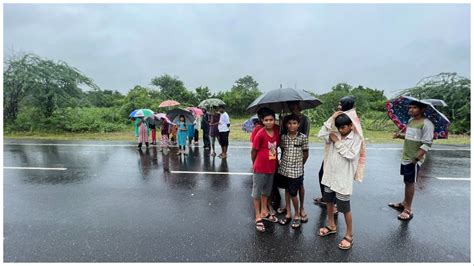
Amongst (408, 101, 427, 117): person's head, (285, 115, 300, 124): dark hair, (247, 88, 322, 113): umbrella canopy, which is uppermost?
(247, 88, 322, 113): umbrella canopy

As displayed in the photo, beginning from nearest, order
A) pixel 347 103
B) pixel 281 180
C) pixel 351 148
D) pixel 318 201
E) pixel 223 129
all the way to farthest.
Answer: pixel 351 148 < pixel 347 103 < pixel 281 180 < pixel 318 201 < pixel 223 129

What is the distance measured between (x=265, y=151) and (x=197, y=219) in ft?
4.30

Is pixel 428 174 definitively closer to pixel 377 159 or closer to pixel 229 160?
pixel 377 159

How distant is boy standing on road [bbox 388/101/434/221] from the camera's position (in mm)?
3578

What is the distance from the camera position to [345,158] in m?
3.09

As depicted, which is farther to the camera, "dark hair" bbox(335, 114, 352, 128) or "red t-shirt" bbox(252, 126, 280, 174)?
"red t-shirt" bbox(252, 126, 280, 174)

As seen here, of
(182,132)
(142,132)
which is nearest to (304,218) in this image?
(182,132)

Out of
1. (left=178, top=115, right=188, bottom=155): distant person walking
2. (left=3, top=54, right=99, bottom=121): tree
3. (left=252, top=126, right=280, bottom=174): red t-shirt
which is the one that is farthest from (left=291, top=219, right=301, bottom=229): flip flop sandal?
(left=3, top=54, right=99, bottom=121): tree

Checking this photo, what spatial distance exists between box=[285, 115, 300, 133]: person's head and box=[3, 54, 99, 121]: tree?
610 inches

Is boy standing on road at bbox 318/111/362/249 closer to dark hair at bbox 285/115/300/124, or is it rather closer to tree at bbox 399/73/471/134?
dark hair at bbox 285/115/300/124

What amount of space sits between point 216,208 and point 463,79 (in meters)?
16.5

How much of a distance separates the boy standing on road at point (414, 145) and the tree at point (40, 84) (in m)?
16.4

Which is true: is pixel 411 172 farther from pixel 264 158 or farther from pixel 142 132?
pixel 142 132

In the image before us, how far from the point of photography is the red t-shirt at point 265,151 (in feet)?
11.4
